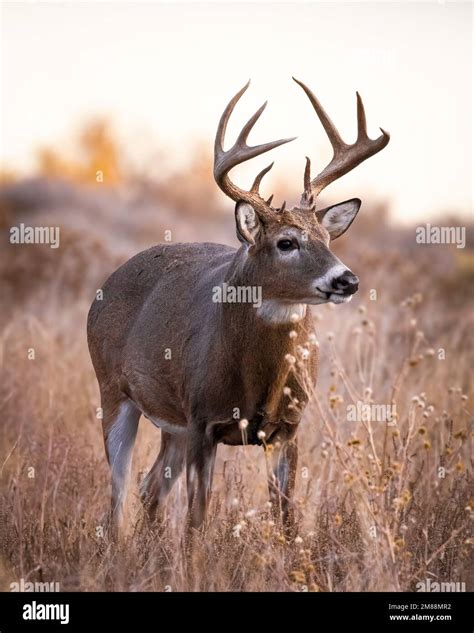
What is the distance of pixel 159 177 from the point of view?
36875 mm

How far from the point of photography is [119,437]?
9336 mm

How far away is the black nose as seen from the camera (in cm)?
737

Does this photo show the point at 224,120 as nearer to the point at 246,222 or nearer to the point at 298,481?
the point at 246,222

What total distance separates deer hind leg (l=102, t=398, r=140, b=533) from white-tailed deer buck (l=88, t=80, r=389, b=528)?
1 cm

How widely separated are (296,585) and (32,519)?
2229 millimetres

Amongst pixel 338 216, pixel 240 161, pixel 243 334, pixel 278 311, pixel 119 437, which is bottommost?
pixel 119 437

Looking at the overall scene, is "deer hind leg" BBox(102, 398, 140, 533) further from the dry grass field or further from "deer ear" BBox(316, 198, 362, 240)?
"deer ear" BBox(316, 198, 362, 240)

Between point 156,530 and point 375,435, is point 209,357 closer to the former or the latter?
point 156,530

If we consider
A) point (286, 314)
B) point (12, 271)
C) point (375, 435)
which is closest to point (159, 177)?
point (12, 271)

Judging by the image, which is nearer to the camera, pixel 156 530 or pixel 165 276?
pixel 156 530

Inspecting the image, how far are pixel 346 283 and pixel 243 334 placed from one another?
0.92 m

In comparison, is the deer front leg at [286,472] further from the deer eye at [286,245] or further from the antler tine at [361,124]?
the antler tine at [361,124]

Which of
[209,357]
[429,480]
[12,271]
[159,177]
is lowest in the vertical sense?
[429,480]

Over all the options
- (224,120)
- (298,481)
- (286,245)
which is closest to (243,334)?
(286,245)
